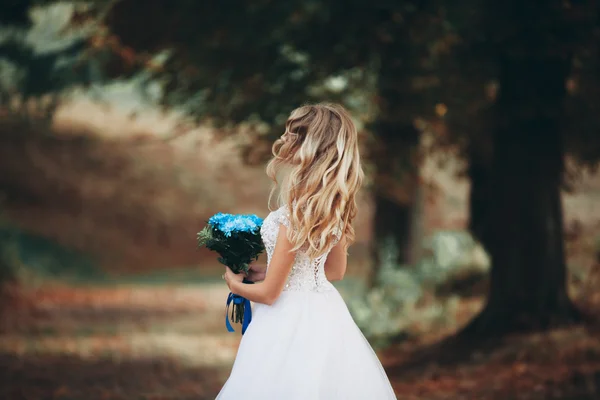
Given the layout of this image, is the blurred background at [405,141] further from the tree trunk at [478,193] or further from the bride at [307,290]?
the bride at [307,290]

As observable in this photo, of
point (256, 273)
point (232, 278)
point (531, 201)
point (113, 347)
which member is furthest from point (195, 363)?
point (232, 278)

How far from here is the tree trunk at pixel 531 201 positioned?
9305 mm

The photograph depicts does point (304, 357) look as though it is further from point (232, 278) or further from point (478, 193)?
point (478, 193)

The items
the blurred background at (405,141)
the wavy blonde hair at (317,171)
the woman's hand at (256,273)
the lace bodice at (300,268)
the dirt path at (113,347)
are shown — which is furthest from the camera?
the dirt path at (113,347)

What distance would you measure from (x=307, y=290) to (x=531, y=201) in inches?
231

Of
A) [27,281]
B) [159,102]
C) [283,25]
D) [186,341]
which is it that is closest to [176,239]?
[27,281]

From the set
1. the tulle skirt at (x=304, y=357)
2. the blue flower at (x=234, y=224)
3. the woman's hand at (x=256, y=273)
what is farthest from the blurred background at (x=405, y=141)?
the blue flower at (x=234, y=224)

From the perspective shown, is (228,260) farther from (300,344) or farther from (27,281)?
(27,281)

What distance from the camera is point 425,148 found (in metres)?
13.2

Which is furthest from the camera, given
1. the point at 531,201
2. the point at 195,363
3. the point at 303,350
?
the point at 195,363

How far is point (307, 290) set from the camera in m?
4.28

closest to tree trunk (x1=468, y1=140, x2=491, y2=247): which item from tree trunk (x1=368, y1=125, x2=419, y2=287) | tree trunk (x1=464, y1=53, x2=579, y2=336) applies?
tree trunk (x1=368, y1=125, x2=419, y2=287)

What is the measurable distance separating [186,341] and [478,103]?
20.7 feet

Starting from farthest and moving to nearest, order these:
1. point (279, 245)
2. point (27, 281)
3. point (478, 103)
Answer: point (27, 281) → point (478, 103) → point (279, 245)
